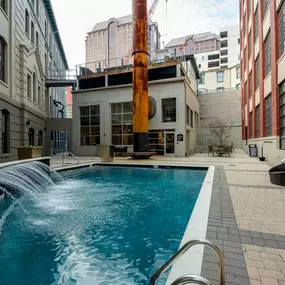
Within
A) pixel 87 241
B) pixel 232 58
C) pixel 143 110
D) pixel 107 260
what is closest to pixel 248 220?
pixel 107 260

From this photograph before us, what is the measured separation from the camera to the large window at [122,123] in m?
20.8

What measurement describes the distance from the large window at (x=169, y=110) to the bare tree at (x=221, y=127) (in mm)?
10219

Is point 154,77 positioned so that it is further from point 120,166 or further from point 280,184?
point 280,184

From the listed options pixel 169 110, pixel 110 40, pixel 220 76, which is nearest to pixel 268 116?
pixel 169 110

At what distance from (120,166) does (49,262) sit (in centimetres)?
1000

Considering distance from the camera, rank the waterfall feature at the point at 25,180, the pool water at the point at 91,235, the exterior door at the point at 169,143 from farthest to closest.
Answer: the exterior door at the point at 169,143
the waterfall feature at the point at 25,180
the pool water at the point at 91,235

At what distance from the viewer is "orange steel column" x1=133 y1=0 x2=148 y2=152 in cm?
1644

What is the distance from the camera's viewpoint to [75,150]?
22.5m

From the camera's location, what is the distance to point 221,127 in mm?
26969

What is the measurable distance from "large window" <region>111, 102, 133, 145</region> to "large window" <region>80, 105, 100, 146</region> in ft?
6.05

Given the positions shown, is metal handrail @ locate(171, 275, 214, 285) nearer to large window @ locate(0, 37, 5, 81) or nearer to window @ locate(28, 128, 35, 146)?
large window @ locate(0, 37, 5, 81)

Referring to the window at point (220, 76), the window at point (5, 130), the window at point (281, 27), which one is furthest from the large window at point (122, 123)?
the window at point (220, 76)

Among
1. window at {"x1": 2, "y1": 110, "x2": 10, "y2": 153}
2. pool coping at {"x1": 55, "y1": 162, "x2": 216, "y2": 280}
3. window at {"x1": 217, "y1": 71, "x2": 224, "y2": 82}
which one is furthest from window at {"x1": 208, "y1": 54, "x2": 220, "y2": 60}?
pool coping at {"x1": 55, "y1": 162, "x2": 216, "y2": 280}

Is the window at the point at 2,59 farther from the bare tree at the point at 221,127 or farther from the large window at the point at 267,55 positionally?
the bare tree at the point at 221,127
